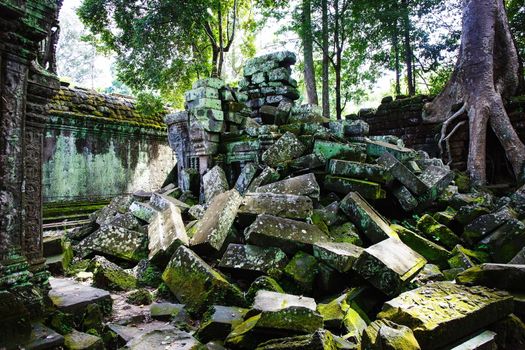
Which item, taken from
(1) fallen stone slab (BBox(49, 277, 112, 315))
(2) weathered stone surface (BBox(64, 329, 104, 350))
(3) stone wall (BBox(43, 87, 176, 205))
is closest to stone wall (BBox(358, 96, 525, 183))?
(3) stone wall (BBox(43, 87, 176, 205))

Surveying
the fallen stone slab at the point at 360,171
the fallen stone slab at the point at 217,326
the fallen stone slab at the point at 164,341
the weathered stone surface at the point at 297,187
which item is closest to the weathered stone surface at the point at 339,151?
the fallen stone slab at the point at 360,171

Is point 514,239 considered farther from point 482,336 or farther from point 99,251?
point 99,251

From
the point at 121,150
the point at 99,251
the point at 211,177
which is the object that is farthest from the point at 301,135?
the point at 121,150

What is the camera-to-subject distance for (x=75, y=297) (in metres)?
2.46

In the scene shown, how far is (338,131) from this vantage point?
5.37m

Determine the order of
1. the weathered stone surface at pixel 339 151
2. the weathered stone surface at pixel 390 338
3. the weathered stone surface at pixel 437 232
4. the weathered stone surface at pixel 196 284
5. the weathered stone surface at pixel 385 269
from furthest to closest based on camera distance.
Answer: the weathered stone surface at pixel 339 151, the weathered stone surface at pixel 437 232, the weathered stone surface at pixel 196 284, the weathered stone surface at pixel 385 269, the weathered stone surface at pixel 390 338

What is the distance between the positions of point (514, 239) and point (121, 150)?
8.81 metres

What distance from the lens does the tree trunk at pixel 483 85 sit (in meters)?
6.41

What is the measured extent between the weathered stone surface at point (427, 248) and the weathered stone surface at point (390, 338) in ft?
5.88

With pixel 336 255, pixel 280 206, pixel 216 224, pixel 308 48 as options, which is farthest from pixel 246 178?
pixel 308 48

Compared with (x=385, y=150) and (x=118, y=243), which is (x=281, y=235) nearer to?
(x=118, y=243)

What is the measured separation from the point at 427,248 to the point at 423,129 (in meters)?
6.01

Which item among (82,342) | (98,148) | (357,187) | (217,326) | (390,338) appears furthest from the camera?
(98,148)

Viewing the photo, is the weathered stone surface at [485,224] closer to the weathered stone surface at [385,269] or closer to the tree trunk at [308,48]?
the weathered stone surface at [385,269]
